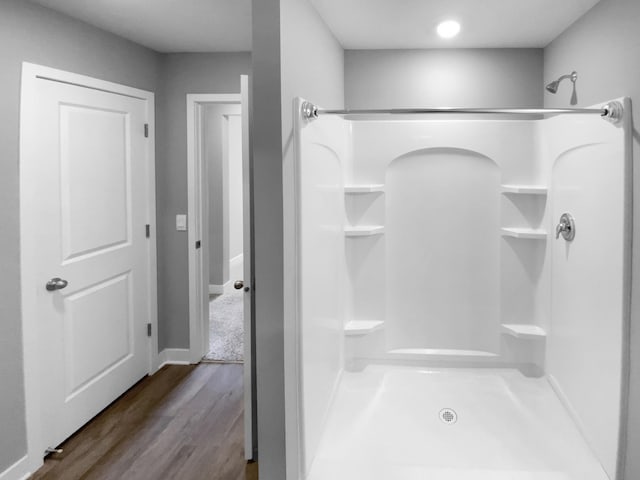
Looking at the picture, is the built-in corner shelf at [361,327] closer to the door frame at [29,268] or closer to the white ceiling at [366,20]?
the white ceiling at [366,20]

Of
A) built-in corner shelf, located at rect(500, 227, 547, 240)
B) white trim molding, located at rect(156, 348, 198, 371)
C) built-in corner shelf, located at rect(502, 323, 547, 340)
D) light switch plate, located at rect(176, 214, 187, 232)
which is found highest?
light switch plate, located at rect(176, 214, 187, 232)

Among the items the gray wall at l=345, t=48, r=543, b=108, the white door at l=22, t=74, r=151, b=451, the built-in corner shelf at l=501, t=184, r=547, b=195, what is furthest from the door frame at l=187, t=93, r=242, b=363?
the built-in corner shelf at l=501, t=184, r=547, b=195

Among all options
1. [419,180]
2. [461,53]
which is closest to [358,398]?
[419,180]

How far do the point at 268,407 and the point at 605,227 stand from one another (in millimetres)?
1409

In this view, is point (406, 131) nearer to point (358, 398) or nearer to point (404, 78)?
point (404, 78)

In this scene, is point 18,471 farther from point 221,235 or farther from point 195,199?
point 221,235

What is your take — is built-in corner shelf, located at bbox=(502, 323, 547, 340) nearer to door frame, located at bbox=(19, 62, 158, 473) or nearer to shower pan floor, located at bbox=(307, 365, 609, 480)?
shower pan floor, located at bbox=(307, 365, 609, 480)

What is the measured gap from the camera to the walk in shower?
6.46 feet

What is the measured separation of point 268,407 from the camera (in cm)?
184

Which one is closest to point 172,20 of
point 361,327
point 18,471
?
point 361,327

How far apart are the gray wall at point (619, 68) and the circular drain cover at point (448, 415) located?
2.70 ft

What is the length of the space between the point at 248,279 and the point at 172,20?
1.69 meters

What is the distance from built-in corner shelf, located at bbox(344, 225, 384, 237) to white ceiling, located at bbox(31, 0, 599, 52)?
3.21 ft

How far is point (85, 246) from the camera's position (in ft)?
10.7
